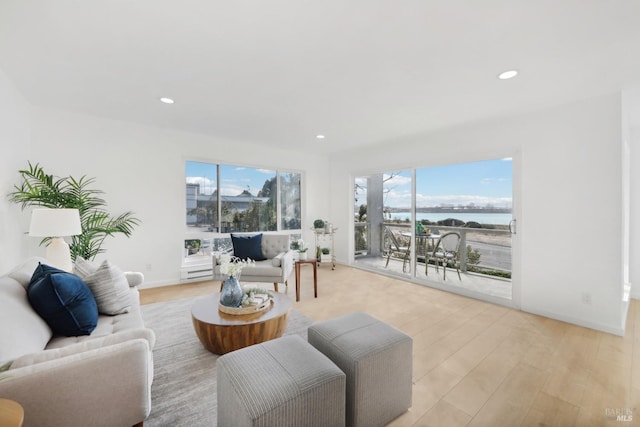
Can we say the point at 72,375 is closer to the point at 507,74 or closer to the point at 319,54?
the point at 319,54

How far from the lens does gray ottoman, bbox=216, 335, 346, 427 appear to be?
1.14 metres

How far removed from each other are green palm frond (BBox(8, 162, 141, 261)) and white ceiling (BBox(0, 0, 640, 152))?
969mm

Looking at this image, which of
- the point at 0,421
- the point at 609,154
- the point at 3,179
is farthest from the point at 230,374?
the point at 609,154

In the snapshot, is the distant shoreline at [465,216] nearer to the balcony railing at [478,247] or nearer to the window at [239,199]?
the balcony railing at [478,247]

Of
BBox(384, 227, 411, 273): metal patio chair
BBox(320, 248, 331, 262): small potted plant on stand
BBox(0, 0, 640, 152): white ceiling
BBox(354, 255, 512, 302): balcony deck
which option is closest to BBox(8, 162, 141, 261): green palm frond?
BBox(0, 0, 640, 152): white ceiling

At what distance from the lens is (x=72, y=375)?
1.15 metres

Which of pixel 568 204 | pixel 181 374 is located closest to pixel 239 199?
pixel 181 374

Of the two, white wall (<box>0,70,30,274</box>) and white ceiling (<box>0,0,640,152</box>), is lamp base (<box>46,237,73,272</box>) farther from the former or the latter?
white ceiling (<box>0,0,640,152</box>)

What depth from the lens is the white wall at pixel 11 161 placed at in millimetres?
2625

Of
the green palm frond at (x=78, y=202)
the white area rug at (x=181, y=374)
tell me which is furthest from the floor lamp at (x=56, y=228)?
the white area rug at (x=181, y=374)

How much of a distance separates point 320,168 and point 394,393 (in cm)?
511

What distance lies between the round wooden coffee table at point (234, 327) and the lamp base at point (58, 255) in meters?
1.52

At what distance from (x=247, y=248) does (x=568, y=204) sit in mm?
4090

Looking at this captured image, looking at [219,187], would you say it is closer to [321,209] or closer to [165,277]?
[165,277]
